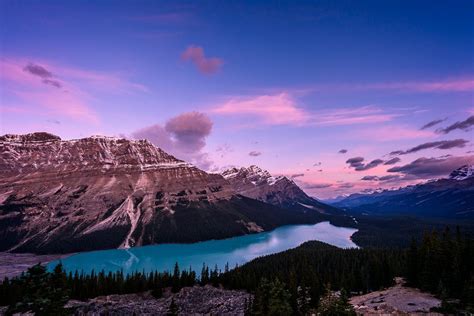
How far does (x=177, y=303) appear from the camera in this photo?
394ft

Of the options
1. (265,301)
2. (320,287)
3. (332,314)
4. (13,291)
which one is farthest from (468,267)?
(13,291)

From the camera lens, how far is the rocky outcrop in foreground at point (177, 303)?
108562 millimetres

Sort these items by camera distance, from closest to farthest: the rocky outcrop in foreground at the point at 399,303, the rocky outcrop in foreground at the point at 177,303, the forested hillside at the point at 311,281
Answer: the forested hillside at the point at 311,281
the rocky outcrop in foreground at the point at 399,303
the rocky outcrop in foreground at the point at 177,303

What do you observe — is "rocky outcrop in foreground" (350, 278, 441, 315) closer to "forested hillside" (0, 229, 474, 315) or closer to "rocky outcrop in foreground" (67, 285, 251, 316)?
"forested hillside" (0, 229, 474, 315)

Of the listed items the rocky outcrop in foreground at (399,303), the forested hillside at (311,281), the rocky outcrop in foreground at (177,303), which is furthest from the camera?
the rocky outcrop in foreground at (177,303)

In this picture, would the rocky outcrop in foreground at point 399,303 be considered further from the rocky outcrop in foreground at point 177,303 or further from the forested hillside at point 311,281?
the rocky outcrop in foreground at point 177,303

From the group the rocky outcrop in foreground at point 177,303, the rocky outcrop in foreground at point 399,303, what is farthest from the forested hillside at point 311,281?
the rocky outcrop in foreground at point 177,303

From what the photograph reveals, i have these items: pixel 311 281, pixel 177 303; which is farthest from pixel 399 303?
pixel 177 303

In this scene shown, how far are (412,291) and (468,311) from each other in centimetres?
3792

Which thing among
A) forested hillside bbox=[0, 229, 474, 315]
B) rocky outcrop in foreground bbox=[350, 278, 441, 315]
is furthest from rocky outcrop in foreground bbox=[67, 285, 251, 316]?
rocky outcrop in foreground bbox=[350, 278, 441, 315]

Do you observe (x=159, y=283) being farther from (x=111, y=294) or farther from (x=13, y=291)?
(x=13, y=291)

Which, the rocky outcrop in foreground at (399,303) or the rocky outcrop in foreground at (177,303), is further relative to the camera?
the rocky outcrop in foreground at (177,303)

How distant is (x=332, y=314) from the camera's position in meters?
51.2

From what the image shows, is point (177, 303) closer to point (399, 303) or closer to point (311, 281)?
point (311, 281)
